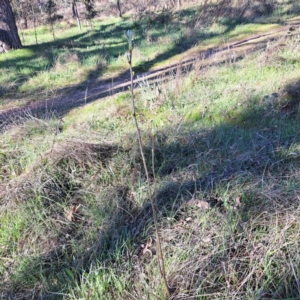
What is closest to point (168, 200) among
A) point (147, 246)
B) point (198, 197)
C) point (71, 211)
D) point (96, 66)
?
point (198, 197)

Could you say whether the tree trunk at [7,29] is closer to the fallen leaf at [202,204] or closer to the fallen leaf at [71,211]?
the fallen leaf at [71,211]

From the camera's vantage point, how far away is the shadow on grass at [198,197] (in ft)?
6.22

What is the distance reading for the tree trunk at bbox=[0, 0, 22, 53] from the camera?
28.2 ft

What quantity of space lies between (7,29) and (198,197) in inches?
344

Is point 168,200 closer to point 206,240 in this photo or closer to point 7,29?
point 206,240

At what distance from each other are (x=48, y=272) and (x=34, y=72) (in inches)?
259

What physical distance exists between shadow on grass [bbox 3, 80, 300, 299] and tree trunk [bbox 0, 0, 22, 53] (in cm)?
743

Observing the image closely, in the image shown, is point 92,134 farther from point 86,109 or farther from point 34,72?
point 34,72

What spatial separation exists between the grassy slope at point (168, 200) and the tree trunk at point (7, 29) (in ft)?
18.9

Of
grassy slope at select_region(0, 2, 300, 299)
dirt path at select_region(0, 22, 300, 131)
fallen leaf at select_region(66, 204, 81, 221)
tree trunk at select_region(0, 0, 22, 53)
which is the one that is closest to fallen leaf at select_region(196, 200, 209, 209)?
grassy slope at select_region(0, 2, 300, 299)

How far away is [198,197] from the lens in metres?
2.40

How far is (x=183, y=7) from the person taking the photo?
14.5 metres

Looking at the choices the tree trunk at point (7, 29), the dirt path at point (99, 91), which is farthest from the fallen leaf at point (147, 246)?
the tree trunk at point (7, 29)

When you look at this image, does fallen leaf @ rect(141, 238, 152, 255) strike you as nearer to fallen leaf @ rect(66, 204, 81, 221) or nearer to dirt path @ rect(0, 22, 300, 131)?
fallen leaf @ rect(66, 204, 81, 221)
